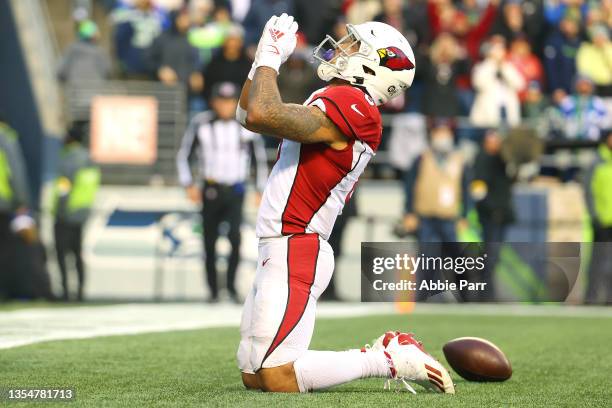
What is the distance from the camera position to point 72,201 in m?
13.6

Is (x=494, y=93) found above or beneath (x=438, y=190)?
above

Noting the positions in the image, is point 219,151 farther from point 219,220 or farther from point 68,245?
point 68,245

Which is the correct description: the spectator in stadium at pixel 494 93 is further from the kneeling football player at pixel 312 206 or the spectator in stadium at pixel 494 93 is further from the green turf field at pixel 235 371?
the kneeling football player at pixel 312 206

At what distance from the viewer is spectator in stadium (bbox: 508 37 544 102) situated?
16.8m

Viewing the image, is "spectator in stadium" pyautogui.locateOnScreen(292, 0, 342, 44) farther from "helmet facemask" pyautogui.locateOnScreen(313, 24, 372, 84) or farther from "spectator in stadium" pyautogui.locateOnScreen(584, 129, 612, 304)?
"helmet facemask" pyautogui.locateOnScreen(313, 24, 372, 84)

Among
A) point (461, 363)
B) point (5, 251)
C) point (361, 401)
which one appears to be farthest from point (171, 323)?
point (361, 401)

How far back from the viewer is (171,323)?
33.7 feet

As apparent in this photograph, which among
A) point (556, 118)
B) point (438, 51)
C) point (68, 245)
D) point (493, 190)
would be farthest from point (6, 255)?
point (556, 118)

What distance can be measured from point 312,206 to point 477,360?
3.85 ft

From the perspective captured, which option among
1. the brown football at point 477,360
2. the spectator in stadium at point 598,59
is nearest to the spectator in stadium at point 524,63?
the spectator in stadium at point 598,59

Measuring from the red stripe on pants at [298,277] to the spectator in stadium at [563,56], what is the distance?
39.2 ft

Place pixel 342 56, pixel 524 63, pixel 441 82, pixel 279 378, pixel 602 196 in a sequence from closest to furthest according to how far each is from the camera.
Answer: pixel 279 378
pixel 342 56
pixel 602 196
pixel 441 82
pixel 524 63

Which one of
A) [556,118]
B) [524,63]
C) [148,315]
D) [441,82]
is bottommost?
[148,315]

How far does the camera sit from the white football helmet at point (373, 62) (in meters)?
5.80
